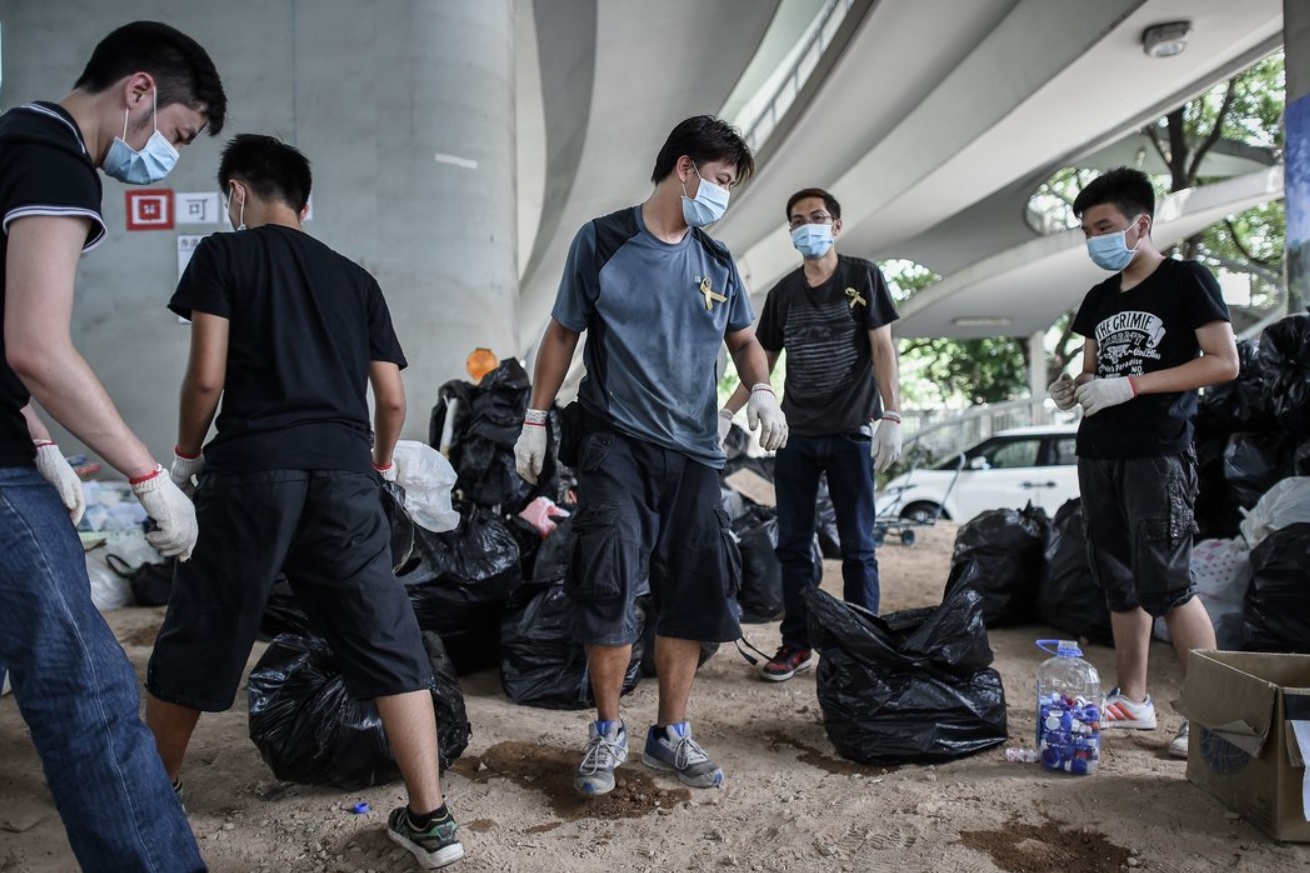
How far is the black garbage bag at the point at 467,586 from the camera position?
133 inches

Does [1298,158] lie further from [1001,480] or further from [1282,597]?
[1001,480]

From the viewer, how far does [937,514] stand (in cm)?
877

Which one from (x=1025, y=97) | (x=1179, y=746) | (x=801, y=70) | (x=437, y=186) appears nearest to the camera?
(x=1179, y=746)

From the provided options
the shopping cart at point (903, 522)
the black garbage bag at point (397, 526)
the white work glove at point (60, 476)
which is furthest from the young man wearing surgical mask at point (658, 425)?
the shopping cart at point (903, 522)

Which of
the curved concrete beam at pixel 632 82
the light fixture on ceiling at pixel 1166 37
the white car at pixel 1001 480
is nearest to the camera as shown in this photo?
the white car at pixel 1001 480

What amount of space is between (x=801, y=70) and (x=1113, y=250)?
11.8 meters

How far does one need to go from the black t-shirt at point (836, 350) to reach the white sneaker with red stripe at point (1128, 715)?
1.25m

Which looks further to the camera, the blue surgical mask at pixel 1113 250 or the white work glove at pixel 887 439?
the white work glove at pixel 887 439

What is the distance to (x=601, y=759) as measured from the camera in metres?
2.43

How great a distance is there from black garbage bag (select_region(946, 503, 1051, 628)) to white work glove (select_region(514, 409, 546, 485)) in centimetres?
242

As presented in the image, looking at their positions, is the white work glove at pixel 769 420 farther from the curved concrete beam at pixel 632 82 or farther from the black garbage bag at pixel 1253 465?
the curved concrete beam at pixel 632 82

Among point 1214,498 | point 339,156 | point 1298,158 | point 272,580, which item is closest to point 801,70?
point 1298,158

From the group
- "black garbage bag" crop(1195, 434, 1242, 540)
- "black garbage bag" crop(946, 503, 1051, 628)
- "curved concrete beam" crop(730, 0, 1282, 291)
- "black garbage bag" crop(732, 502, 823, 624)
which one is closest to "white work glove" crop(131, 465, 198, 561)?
"black garbage bag" crop(732, 502, 823, 624)

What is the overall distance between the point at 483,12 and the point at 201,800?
5222 millimetres
